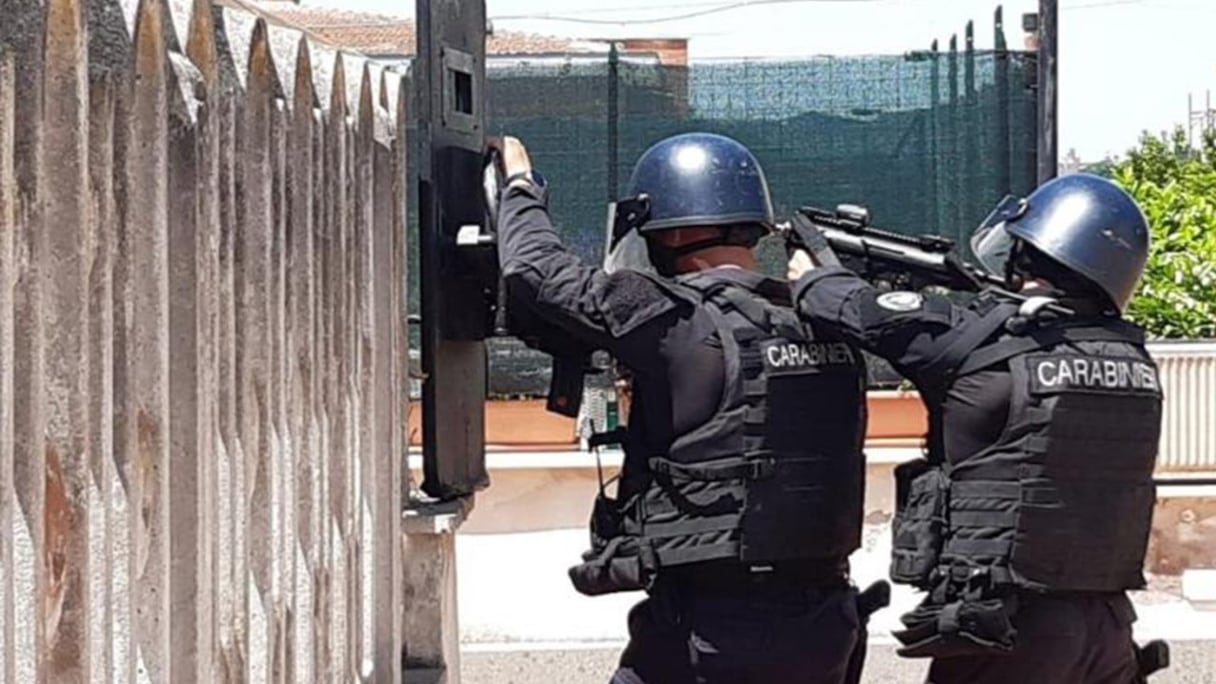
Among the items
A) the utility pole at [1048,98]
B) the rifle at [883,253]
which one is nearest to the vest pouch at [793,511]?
the rifle at [883,253]

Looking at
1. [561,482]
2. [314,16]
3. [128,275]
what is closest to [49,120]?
[128,275]

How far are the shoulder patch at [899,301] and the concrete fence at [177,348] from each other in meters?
1.04

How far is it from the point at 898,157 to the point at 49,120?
7.04 meters

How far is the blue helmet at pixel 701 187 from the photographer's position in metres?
3.91

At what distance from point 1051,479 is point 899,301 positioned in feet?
1.55

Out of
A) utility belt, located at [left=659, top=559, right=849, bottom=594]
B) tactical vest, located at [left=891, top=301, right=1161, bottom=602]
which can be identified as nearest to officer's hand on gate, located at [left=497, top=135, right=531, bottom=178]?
utility belt, located at [left=659, top=559, right=849, bottom=594]

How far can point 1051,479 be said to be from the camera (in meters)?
3.87

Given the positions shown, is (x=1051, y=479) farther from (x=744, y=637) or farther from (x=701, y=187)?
(x=701, y=187)

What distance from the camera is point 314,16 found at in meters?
28.4

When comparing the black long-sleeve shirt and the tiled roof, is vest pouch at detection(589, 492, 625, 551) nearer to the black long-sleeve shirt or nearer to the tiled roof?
the black long-sleeve shirt

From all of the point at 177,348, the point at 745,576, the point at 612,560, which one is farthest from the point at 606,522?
the point at 177,348

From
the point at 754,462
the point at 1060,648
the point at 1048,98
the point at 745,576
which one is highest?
the point at 1048,98

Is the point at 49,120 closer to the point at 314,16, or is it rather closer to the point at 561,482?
the point at 561,482

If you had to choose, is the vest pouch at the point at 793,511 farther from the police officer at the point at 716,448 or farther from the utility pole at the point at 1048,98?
the utility pole at the point at 1048,98
